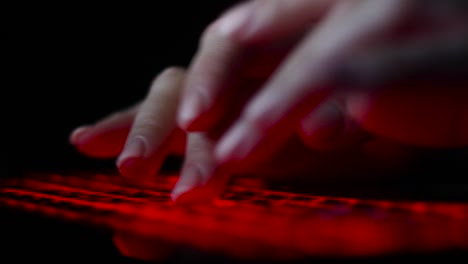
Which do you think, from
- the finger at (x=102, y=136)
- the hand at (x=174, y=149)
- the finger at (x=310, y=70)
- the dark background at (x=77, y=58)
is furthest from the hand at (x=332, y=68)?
the dark background at (x=77, y=58)

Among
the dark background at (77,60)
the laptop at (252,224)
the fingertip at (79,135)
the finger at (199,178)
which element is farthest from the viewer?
the dark background at (77,60)

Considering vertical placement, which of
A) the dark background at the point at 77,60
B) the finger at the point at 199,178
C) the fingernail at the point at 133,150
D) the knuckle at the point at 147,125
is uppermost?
the dark background at the point at 77,60

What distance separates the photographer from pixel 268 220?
37cm

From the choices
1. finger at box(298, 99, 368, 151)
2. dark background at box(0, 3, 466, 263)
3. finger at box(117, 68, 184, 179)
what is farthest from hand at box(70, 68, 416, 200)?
dark background at box(0, 3, 466, 263)

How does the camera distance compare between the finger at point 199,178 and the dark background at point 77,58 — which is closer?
the finger at point 199,178

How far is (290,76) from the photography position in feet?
1.23

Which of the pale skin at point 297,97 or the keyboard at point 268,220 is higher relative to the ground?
the pale skin at point 297,97

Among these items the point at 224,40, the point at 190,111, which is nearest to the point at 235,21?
the point at 224,40

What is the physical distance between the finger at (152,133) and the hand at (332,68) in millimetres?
131

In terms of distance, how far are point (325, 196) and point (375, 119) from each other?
14 cm

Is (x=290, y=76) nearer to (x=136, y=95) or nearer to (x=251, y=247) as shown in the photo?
(x=251, y=247)

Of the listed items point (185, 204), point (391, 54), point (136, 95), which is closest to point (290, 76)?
point (391, 54)

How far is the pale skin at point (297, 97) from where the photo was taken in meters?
0.35

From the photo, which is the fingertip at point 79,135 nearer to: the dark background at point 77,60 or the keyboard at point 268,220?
the keyboard at point 268,220
